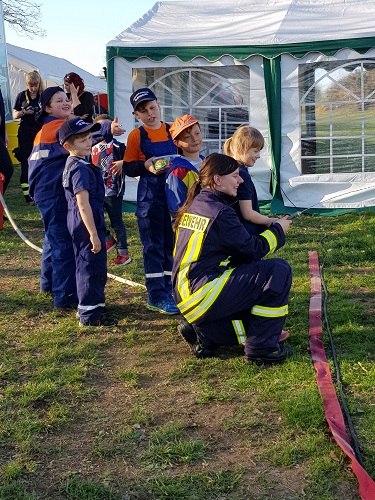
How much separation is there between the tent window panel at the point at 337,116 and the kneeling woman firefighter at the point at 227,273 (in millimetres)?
5654

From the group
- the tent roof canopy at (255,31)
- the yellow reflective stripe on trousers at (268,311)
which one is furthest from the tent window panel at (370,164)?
the yellow reflective stripe on trousers at (268,311)

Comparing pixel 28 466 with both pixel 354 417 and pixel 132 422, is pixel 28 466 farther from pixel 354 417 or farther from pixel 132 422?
pixel 354 417

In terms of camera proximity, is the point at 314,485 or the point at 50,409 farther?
the point at 50,409

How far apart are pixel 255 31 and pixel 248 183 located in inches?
230

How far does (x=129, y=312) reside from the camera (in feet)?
18.0

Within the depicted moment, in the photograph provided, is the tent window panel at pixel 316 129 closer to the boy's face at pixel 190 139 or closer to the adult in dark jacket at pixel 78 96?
the adult in dark jacket at pixel 78 96

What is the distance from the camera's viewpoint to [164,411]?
362 cm

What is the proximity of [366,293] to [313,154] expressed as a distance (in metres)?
4.30

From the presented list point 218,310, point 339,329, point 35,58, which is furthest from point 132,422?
point 35,58

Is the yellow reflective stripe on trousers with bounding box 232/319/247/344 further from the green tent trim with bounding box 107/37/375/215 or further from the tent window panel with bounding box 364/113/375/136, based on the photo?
the tent window panel with bounding box 364/113/375/136

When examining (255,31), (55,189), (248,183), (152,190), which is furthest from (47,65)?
(248,183)

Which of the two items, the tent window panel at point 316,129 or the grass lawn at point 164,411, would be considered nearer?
the grass lawn at point 164,411

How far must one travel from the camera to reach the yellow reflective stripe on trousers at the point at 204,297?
405 cm

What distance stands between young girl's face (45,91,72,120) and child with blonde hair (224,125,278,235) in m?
1.59
